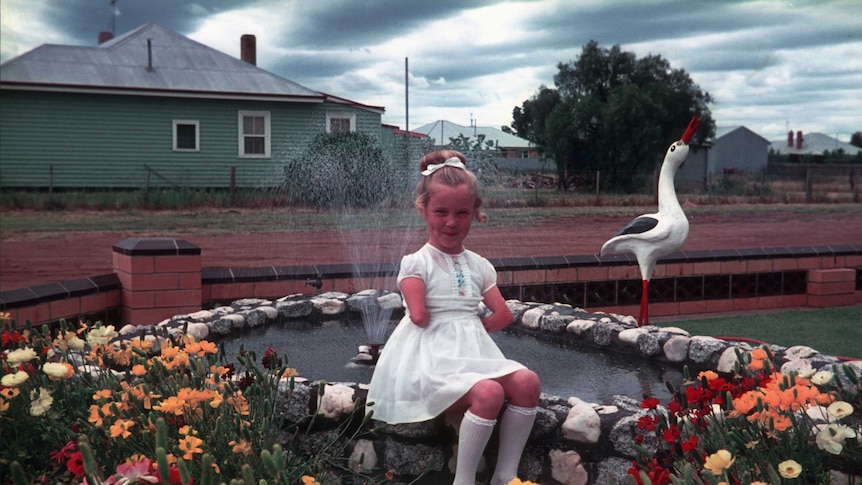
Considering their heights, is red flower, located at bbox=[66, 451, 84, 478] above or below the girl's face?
below

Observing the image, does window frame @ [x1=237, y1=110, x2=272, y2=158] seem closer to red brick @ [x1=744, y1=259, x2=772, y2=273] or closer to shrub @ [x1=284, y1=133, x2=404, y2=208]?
shrub @ [x1=284, y1=133, x2=404, y2=208]

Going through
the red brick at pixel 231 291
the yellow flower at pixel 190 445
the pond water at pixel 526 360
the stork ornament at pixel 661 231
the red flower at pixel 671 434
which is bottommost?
the pond water at pixel 526 360

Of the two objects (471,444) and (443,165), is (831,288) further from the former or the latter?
(471,444)

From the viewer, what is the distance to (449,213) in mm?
2807

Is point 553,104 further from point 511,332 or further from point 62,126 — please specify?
point 511,332

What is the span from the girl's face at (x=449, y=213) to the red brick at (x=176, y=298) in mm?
2497

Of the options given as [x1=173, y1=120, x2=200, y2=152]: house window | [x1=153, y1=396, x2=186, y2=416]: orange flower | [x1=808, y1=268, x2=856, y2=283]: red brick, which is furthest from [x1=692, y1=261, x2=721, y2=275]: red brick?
[x1=173, y1=120, x2=200, y2=152]: house window

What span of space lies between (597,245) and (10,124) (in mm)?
12605

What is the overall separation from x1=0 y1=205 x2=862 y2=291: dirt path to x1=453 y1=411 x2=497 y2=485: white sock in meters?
5.75

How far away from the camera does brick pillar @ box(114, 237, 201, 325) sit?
4.71 meters

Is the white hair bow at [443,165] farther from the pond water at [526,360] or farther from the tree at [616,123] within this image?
the tree at [616,123]

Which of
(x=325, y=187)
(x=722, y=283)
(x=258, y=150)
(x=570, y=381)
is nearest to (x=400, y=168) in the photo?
(x=325, y=187)

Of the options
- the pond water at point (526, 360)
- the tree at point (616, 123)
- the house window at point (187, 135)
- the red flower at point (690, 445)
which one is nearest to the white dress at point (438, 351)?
the pond water at point (526, 360)

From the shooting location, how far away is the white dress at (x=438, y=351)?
2.57 m
